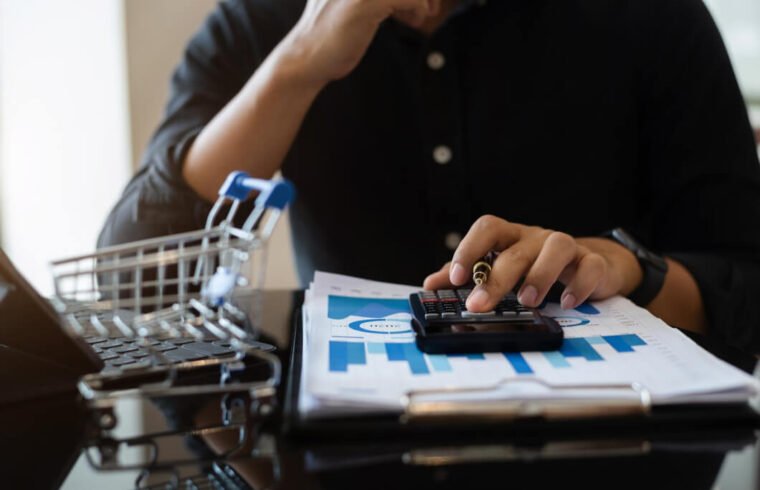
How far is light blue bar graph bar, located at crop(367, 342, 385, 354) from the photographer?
51 cm

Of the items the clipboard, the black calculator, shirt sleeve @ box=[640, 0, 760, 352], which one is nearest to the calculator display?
the black calculator

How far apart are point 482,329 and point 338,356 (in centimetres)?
11

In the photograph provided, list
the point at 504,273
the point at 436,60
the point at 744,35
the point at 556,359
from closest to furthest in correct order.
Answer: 1. the point at 556,359
2. the point at 504,273
3. the point at 436,60
4. the point at 744,35

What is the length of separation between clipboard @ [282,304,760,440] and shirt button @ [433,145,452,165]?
2.32 ft

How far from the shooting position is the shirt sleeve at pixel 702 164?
0.87 meters

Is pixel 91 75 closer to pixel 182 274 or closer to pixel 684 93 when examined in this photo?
pixel 684 93

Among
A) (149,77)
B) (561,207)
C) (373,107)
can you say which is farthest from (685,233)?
(149,77)

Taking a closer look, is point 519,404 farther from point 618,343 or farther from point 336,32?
point 336,32

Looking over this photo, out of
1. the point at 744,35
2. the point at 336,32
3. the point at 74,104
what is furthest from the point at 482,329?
the point at 744,35

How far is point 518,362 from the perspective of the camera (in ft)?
1.59

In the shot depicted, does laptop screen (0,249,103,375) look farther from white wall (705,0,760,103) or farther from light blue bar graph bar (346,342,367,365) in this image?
white wall (705,0,760,103)

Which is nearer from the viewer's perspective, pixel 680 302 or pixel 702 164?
pixel 680 302

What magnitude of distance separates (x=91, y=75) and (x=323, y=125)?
2.55 ft

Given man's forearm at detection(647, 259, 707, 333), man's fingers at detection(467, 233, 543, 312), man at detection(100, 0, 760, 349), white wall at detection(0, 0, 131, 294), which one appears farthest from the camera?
white wall at detection(0, 0, 131, 294)
